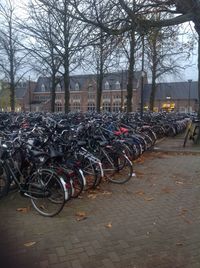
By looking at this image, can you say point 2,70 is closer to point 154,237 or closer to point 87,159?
point 87,159

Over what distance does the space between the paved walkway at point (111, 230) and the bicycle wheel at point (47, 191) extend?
12 centimetres

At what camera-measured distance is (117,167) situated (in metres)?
6.74

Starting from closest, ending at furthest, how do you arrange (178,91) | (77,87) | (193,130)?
(193,130)
(178,91)
(77,87)

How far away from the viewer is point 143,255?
3.57 meters

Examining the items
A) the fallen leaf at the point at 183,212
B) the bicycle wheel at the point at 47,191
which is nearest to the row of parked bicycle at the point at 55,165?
the bicycle wheel at the point at 47,191

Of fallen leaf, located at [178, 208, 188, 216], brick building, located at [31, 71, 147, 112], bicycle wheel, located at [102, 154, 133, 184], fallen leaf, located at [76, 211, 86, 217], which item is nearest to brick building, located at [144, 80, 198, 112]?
brick building, located at [31, 71, 147, 112]

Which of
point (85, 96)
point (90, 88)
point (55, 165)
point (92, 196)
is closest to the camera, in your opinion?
point (55, 165)

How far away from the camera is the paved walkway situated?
137 inches

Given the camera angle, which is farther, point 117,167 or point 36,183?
point 117,167

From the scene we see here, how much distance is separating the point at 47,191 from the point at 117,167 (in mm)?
2225

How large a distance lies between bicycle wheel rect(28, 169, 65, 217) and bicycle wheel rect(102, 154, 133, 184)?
6.34 ft

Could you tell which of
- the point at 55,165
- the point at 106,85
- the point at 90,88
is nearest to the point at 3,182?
the point at 55,165

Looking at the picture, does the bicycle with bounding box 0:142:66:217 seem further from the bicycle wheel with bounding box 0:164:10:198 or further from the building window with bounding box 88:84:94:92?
the building window with bounding box 88:84:94:92

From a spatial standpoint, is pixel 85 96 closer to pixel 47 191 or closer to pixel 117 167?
pixel 117 167
